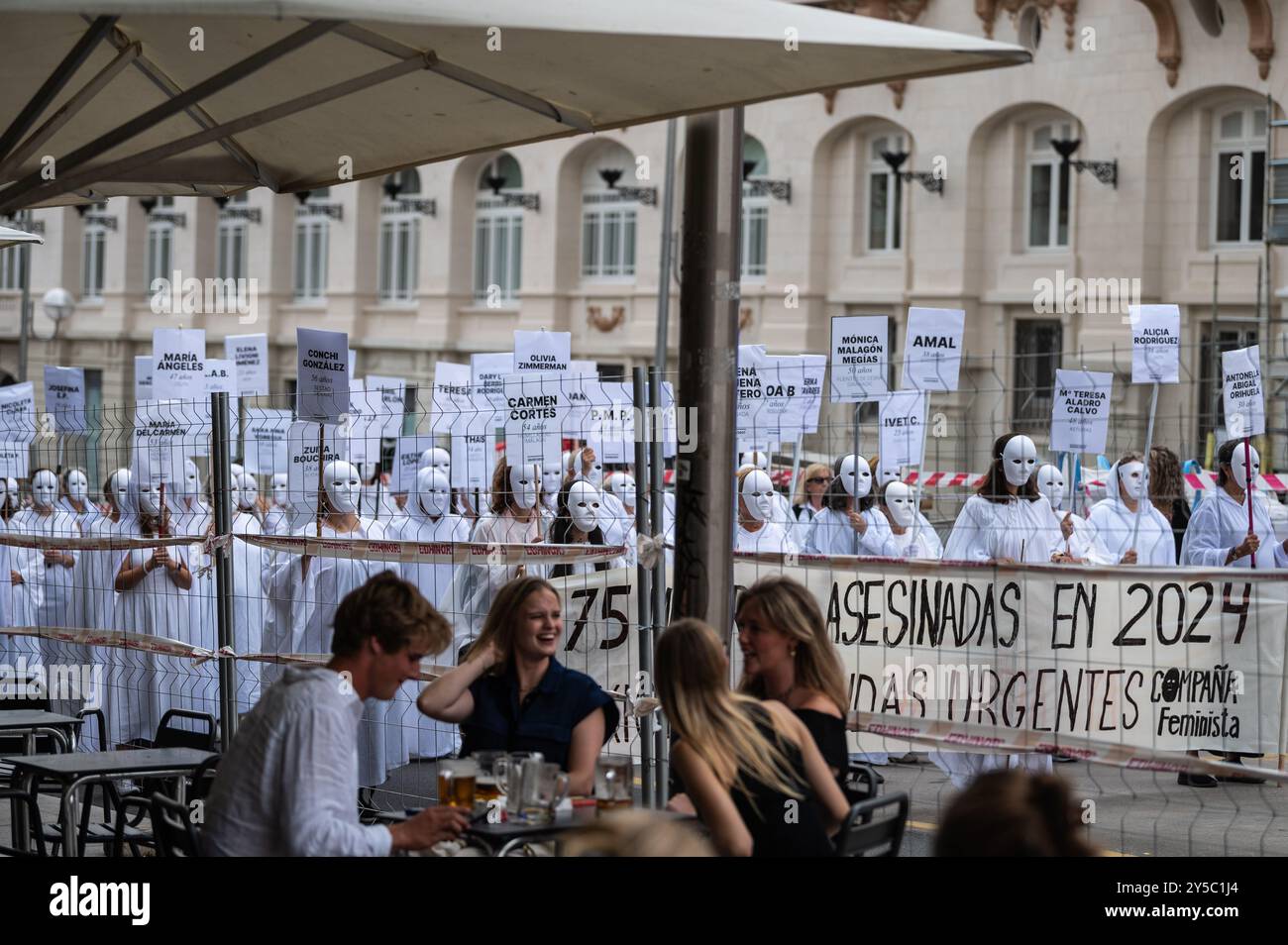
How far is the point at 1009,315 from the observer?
3066cm

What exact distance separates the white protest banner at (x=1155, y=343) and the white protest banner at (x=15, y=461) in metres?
7.08

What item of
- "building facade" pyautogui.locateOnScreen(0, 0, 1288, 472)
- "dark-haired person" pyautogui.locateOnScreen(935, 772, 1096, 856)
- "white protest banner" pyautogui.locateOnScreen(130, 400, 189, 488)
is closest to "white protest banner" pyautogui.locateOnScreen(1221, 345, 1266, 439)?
"white protest banner" pyautogui.locateOnScreen(130, 400, 189, 488)

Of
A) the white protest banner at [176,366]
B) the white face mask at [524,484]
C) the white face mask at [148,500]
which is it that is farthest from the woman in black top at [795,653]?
the white protest banner at [176,366]

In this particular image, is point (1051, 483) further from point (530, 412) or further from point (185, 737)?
point (185, 737)

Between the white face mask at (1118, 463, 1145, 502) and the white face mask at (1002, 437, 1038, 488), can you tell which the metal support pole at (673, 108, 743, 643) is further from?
the white face mask at (1118, 463, 1145, 502)

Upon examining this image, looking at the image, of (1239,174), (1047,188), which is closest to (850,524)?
(1239,174)

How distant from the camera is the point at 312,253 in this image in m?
41.7

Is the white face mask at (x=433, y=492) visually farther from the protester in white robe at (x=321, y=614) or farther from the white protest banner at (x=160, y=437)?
the white protest banner at (x=160, y=437)

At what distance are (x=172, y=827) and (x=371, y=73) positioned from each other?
8.44 feet

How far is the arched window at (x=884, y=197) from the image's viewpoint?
106 ft

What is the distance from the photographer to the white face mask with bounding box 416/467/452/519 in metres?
12.1
